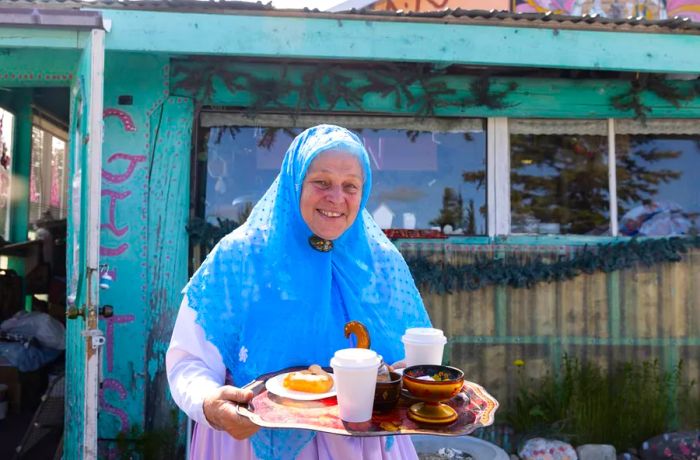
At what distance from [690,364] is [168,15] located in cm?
501

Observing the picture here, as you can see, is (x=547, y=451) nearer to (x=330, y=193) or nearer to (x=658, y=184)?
(x=658, y=184)

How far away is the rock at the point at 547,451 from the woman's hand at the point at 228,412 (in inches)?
131

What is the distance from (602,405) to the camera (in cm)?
438

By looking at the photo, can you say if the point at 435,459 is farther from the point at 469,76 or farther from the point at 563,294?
the point at 469,76

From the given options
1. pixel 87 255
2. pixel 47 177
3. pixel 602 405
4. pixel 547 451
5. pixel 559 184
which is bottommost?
pixel 547 451

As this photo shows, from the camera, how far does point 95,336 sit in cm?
303

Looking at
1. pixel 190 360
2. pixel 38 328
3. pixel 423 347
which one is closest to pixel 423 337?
pixel 423 347

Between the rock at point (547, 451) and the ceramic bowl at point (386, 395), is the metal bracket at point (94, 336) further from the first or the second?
the rock at point (547, 451)

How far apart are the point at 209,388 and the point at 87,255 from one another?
74.4 inches

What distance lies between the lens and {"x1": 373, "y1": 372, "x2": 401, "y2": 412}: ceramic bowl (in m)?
1.53

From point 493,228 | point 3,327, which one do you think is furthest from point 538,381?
point 3,327

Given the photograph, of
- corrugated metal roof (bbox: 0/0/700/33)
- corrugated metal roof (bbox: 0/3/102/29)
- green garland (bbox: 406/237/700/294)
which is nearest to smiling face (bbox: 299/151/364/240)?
corrugated metal roof (bbox: 0/3/102/29)

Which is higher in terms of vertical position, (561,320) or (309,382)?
(309,382)

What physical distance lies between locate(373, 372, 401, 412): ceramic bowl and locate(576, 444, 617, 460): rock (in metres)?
3.35
